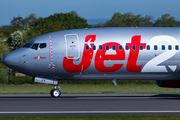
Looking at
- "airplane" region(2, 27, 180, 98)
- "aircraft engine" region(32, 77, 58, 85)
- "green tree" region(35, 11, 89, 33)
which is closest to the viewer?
"airplane" region(2, 27, 180, 98)

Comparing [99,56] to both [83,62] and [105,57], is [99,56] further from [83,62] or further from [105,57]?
[83,62]

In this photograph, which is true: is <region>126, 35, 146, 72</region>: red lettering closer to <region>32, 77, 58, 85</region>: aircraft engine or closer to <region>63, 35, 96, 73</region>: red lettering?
<region>63, 35, 96, 73</region>: red lettering

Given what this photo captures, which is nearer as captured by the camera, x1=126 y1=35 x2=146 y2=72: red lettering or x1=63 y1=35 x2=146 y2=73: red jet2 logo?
x1=63 y1=35 x2=146 y2=73: red jet2 logo

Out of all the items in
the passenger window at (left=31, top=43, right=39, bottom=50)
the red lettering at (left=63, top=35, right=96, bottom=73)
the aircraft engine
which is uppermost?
the passenger window at (left=31, top=43, right=39, bottom=50)

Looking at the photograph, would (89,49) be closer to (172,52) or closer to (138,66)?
(138,66)

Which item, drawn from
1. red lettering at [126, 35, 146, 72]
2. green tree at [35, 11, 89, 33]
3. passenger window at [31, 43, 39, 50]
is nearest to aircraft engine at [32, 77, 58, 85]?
passenger window at [31, 43, 39, 50]

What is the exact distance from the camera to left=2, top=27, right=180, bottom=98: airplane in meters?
28.0

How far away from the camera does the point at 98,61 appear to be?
28.1 m

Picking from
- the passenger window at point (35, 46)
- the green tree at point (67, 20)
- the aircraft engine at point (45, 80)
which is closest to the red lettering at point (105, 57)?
the aircraft engine at point (45, 80)

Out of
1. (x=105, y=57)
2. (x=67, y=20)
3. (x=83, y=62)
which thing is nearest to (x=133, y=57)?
(x=105, y=57)

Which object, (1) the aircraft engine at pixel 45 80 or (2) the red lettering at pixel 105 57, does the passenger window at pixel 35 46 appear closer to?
(1) the aircraft engine at pixel 45 80

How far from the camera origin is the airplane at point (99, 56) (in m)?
28.0

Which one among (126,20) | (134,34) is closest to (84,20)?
(126,20)
